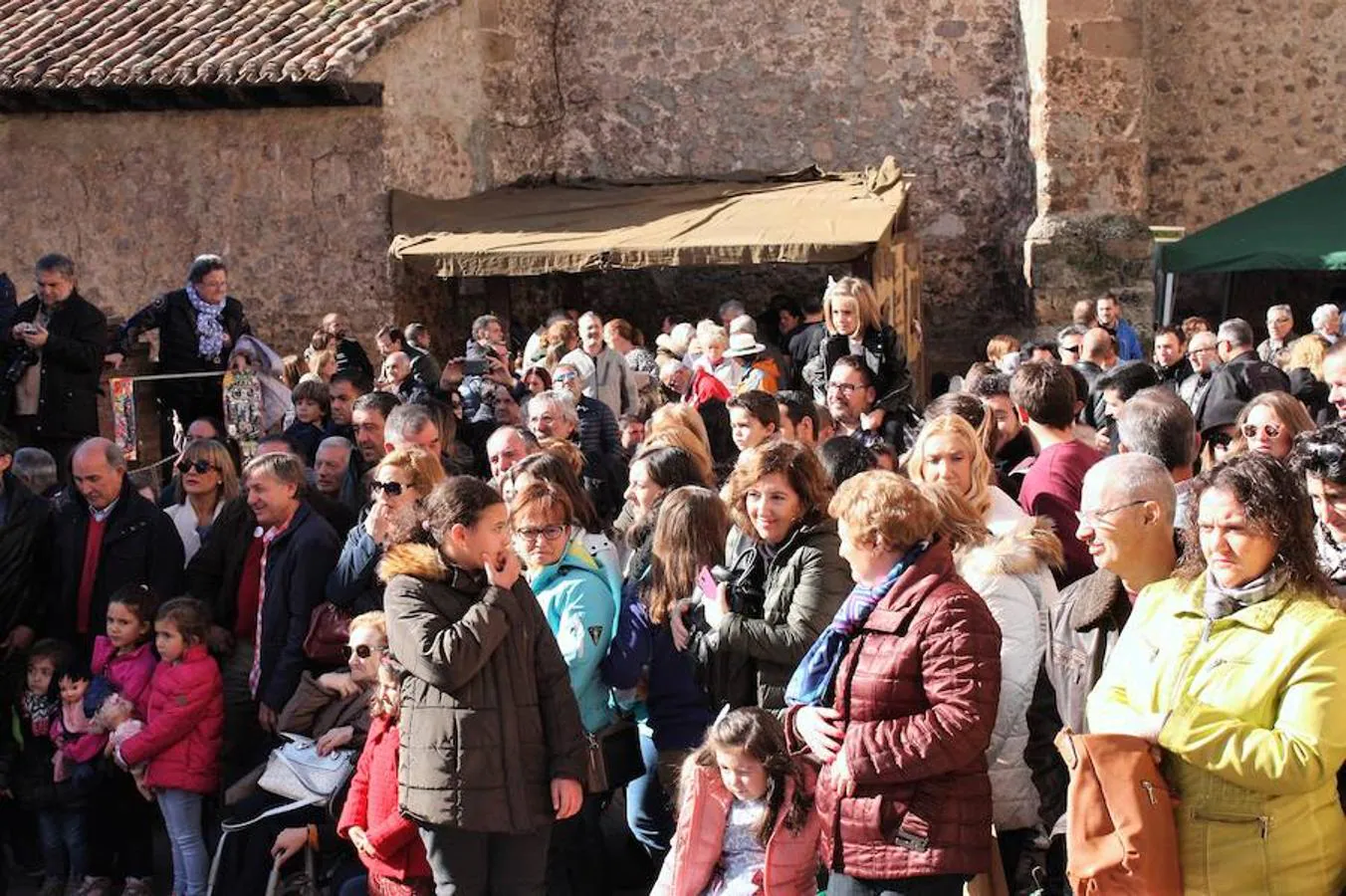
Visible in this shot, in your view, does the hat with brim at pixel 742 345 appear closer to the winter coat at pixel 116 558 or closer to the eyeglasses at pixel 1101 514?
the winter coat at pixel 116 558

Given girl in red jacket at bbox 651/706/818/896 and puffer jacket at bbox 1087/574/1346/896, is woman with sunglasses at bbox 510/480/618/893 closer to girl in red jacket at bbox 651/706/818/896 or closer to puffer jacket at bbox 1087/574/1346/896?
girl in red jacket at bbox 651/706/818/896

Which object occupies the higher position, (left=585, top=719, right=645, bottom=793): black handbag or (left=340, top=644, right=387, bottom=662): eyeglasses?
(left=340, top=644, right=387, bottom=662): eyeglasses

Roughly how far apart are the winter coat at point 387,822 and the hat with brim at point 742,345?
5.62m

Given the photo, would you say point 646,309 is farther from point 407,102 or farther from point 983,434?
point 983,434

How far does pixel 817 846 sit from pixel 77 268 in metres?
12.9

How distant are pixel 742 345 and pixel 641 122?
723 cm

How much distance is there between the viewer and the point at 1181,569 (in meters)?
4.38

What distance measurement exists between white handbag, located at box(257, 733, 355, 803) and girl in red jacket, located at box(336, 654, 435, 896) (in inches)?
15.6

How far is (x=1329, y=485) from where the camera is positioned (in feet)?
15.6

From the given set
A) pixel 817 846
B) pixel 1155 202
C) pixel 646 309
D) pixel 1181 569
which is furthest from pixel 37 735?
pixel 1155 202

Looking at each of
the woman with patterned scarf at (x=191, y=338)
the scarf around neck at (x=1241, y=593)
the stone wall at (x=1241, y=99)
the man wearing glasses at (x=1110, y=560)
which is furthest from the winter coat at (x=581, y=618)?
the stone wall at (x=1241, y=99)

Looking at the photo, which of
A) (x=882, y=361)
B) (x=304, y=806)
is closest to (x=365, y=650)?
(x=304, y=806)

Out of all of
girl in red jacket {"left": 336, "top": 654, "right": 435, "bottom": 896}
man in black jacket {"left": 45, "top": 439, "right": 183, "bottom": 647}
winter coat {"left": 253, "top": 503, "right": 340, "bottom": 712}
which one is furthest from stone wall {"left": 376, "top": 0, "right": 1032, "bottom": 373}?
girl in red jacket {"left": 336, "top": 654, "right": 435, "bottom": 896}

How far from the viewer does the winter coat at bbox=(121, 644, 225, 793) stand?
6840 millimetres
